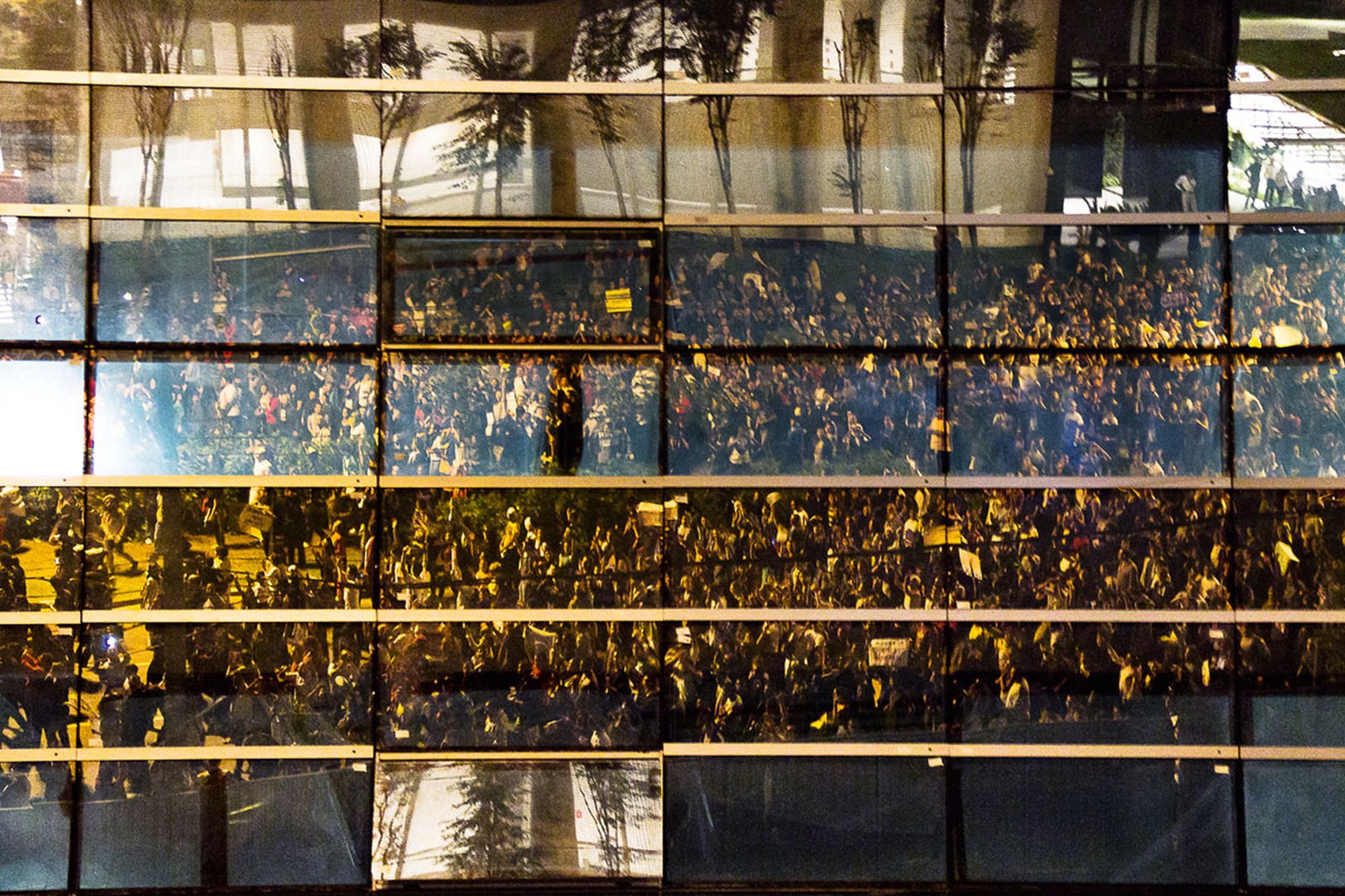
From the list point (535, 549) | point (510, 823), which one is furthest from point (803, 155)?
point (510, 823)

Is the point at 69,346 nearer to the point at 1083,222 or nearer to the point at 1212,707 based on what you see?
the point at 1083,222

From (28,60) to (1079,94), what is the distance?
3.89m

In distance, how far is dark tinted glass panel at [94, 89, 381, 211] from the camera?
3770 mm

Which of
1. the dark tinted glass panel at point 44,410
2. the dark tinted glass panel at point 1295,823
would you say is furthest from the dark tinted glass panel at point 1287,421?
the dark tinted glass panel at point 44,410

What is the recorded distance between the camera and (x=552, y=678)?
12.3ft

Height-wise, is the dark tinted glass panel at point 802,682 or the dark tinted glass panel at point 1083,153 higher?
the dark tinted glass panel at point 1083,153

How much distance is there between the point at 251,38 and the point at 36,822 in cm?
298

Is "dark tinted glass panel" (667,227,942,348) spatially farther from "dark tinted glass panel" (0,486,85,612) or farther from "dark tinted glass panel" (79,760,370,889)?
"dark tinted glass panel" (0,486,85,612)

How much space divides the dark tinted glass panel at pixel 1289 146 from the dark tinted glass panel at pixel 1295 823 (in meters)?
2.09

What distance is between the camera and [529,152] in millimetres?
3803

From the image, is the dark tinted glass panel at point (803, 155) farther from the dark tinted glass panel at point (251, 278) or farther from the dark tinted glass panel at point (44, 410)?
the dark tinted glass panel at point (44, 410)

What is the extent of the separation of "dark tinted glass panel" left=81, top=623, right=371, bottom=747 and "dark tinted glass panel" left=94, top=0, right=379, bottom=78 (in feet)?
6.76

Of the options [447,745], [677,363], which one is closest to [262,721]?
[447,745]

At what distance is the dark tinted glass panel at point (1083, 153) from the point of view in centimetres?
381
